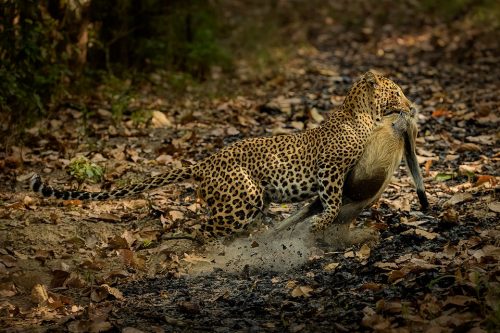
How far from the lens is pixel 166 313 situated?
19.9 feet

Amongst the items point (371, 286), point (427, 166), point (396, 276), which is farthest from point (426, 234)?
point (427, 166)

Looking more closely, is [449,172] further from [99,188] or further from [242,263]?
[99,188]

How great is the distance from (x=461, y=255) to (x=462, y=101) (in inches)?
256

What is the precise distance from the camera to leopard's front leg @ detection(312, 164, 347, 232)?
7.26m

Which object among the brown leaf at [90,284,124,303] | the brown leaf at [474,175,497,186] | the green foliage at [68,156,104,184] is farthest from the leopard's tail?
the brown leaf at [474,175,497,186]

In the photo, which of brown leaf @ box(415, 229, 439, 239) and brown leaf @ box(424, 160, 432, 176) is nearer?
brown leaf @ box(415, 229, 439, 239)

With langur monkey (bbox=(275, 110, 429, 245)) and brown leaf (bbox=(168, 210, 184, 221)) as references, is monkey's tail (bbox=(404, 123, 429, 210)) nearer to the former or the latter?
langur monkey (bbox=(275, 110, 429, 245))

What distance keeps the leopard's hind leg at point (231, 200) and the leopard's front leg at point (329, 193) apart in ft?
2.01

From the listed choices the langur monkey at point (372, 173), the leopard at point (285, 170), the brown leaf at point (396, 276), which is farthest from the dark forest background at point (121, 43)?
the brown leaf at point (396, 276)

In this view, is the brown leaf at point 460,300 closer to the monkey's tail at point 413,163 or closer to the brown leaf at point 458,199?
the monkey's tail at point 413,163

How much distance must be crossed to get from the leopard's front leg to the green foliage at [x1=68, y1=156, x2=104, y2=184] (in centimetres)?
315

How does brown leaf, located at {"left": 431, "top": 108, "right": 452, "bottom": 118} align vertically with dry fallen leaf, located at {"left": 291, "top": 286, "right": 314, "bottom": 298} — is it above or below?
above

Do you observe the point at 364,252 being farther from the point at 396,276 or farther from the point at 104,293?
the point at 104,293

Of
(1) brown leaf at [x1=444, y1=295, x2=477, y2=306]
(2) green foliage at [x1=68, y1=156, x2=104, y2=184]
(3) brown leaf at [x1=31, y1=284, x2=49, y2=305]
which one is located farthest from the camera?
(2) green foliage at [x1=68, y1=156, x2=104, y2=184]
